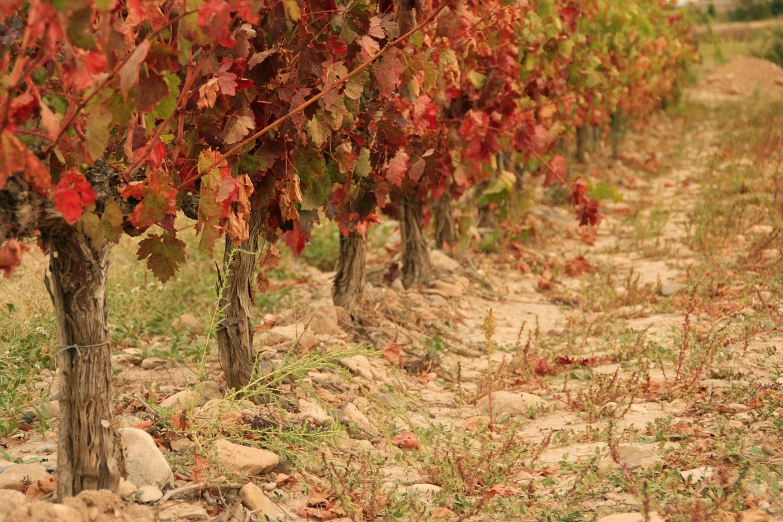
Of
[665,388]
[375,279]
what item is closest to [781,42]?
[375,279]

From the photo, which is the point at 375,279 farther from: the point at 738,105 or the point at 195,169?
the point at 738,105

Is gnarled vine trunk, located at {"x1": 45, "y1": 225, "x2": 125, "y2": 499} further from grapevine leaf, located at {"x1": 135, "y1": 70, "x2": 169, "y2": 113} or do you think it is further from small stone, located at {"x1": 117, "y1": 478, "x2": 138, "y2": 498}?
grapevine leaf, located at {"x1": 135, "y1": 70, "x2": 169, "y2": 113}

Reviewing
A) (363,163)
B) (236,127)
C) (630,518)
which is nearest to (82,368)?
(236,127)

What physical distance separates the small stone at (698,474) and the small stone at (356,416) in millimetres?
1276

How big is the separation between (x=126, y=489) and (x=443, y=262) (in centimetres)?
370

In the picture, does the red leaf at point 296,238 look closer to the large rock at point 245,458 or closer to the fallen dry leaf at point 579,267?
the large rock at point 245,458

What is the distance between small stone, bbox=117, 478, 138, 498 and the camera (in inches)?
102

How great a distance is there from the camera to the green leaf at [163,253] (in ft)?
9.17

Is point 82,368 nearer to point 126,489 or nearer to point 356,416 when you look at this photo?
point 126,489

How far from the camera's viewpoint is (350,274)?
15.7 ft

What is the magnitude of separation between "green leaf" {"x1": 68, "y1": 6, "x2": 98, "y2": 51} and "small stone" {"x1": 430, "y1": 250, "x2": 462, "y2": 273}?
4231 millimetres

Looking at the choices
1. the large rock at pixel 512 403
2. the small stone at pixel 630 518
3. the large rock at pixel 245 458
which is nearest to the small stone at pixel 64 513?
the large rock at pixel 245 458

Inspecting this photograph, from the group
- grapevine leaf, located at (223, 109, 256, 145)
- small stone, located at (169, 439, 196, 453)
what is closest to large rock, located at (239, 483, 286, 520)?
small stone, located at (169, 439, 196, 453)

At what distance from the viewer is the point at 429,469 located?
10.2 ft
